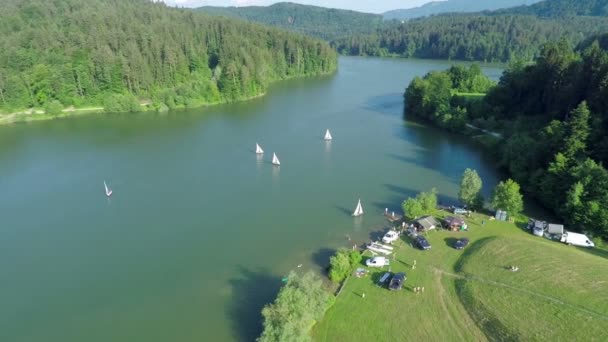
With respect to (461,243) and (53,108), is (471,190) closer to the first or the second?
(461,243)

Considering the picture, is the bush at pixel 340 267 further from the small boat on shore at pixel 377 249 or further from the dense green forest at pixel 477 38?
the dense green forest at pixel 477 38

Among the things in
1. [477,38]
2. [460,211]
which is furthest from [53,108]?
[477,38]

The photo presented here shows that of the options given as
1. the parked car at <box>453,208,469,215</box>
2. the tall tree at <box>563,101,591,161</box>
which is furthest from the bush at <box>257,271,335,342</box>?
the tall tree at <box>563,101,591,161</box>

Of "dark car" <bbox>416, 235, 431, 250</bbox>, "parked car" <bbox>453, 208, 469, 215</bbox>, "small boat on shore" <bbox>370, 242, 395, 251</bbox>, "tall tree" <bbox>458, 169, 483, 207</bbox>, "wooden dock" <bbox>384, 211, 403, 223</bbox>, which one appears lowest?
"wooden dock" <bbox>384, 211, 403, 223</bbox>

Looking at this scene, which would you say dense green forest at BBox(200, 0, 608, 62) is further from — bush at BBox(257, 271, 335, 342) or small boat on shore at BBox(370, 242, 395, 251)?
bush at BBox(257, 271, 335, 342)

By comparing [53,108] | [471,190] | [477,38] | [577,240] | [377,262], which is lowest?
[377,262]

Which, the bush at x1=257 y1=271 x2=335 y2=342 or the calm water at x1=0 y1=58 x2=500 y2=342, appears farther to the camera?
the calm water at x1=0 y1=58 x2=500 y2=342
